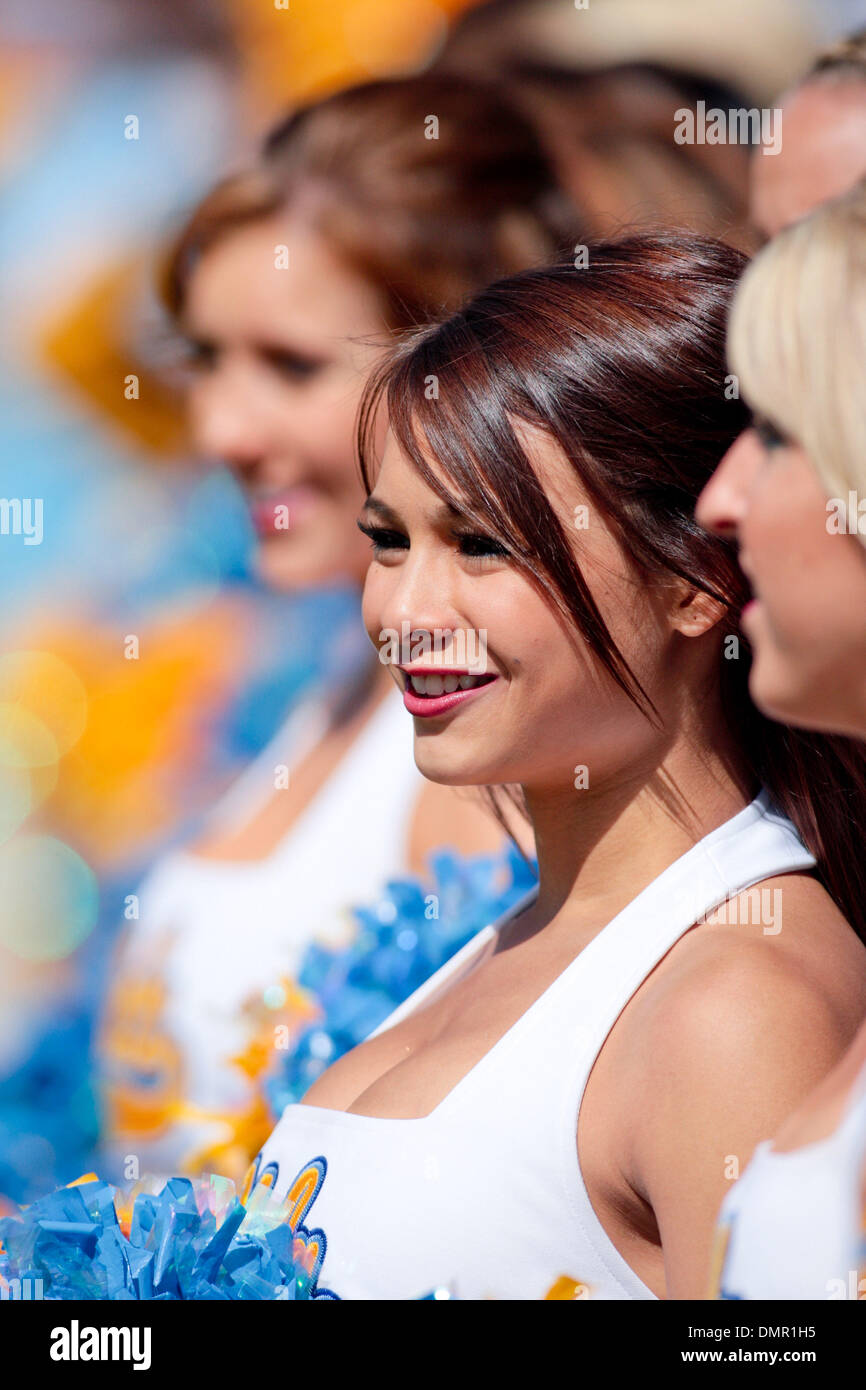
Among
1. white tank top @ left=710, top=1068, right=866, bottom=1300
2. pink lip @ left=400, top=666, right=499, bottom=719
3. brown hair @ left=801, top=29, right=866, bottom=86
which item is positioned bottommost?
white tank top @ left=710, top=1068, right=866, bottom=1300

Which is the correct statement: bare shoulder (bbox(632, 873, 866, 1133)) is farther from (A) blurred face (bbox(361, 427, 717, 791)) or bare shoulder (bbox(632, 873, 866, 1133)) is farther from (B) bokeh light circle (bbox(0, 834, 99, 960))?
(B) bokeh light circle (bbox(0, 834, 99, 960))

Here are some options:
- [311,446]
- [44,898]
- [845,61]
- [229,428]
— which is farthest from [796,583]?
[44,898]

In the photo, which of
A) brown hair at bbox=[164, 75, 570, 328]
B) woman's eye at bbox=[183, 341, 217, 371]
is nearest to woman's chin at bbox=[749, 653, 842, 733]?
brown hair at bbox=[164, 75, 570, 328]

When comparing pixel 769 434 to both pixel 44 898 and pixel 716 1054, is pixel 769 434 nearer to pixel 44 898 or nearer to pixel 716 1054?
pixel 716 1054

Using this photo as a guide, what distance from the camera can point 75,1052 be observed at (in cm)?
283

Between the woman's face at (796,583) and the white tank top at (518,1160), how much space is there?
306 millimetres

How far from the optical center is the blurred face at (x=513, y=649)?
1.21 meters

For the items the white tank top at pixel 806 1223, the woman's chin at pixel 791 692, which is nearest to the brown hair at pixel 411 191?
the woman's chin at pixel 791 692

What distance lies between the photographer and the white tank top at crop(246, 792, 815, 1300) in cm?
111

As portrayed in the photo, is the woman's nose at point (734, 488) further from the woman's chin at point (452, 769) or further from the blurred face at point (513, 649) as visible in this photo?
the woman's chin at point (452, 769)

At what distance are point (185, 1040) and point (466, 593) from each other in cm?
144

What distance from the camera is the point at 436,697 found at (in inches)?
50.4

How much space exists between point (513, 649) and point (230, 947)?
58.1 inches

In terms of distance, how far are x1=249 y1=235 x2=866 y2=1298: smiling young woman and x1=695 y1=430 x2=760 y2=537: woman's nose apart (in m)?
0.27
